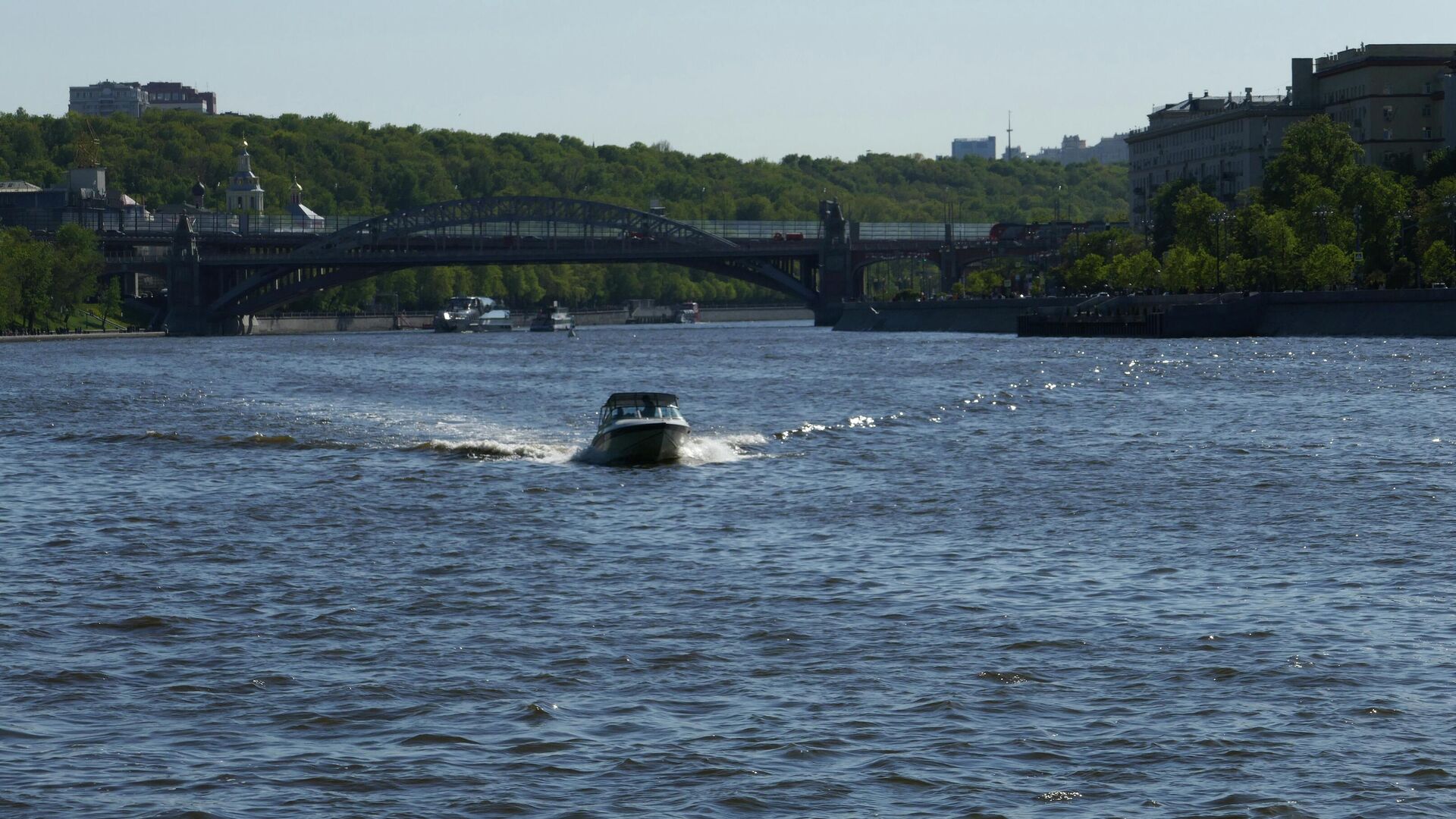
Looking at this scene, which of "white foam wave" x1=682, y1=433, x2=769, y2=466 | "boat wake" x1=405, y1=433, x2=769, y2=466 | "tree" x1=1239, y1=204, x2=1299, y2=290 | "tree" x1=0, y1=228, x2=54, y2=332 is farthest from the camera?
"tree" x1=0, y1=228, x2=54, y2=332

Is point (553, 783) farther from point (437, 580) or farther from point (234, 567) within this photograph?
point (234, 567)

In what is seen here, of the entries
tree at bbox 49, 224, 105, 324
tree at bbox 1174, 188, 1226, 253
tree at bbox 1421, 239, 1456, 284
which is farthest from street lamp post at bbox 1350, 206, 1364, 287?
tree at bbox 49, 224, 105, 324

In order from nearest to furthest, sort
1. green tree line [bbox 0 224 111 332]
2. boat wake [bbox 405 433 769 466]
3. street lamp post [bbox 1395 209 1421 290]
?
1. boat wake [bbox 405 433 769 466]
2. street lamp post [bbox 1395 209 1421 290]
3. green tree line [bbox 0 224 111 332]

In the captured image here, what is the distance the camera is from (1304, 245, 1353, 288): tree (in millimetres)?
135750

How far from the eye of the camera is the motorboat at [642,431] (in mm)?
48188

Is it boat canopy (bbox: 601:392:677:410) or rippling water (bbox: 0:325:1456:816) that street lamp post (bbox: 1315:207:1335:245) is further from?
boat canopy (bbox: 601:392:677:410)

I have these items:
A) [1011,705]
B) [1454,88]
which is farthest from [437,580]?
[1454,88]

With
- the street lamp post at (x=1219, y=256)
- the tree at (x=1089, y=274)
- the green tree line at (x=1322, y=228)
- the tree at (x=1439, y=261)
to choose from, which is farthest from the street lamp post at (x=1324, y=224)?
the tree at (x=1089, y=274)

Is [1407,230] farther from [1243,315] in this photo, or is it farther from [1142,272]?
[1142,272]

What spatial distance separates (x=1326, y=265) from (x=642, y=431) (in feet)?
317

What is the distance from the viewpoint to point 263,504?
40312 millimetres

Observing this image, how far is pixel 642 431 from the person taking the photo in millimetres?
48125

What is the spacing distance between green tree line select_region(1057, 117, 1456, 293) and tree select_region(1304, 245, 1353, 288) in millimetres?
68

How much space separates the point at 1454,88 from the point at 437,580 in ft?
536
